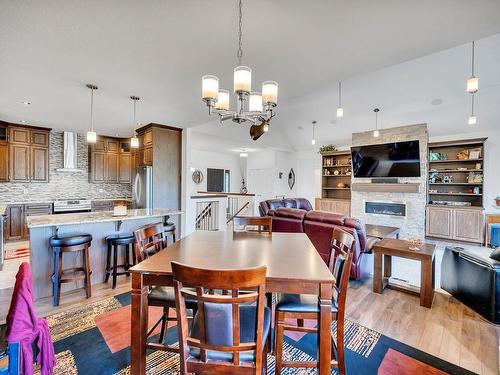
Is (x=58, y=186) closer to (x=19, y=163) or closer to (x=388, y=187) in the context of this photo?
(x=19, y=163)

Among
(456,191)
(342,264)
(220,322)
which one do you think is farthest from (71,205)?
(456,191)

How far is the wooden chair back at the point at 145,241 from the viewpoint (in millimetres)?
1855

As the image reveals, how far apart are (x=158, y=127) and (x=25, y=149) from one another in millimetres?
3267

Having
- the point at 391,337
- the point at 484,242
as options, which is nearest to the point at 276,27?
the point at 391,337

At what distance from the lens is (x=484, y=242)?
5.34m

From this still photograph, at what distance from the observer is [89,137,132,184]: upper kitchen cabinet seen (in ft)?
21.6

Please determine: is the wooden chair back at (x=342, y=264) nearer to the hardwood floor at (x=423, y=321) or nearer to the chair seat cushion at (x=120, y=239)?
the hardwood floor at (x=423, y=321)

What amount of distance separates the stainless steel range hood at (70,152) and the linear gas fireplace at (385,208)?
8133 millimetres

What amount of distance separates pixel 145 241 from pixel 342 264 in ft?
5.49

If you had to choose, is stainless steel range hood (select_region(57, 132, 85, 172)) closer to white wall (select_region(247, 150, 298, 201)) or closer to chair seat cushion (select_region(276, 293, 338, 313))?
white wall (select_region(247, 150, 298, 201))

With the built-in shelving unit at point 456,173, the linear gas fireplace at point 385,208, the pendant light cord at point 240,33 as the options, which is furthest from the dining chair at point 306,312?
the built-in shelving unit at point 456,173

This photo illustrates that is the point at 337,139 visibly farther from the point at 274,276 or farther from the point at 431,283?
the point at 274,276

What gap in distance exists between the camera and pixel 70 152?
20.2ft

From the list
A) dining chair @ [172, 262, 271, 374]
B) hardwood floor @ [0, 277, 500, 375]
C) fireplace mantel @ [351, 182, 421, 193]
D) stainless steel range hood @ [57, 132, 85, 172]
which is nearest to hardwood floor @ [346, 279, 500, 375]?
hardwood floor @ [0, 277, 500, 375]
